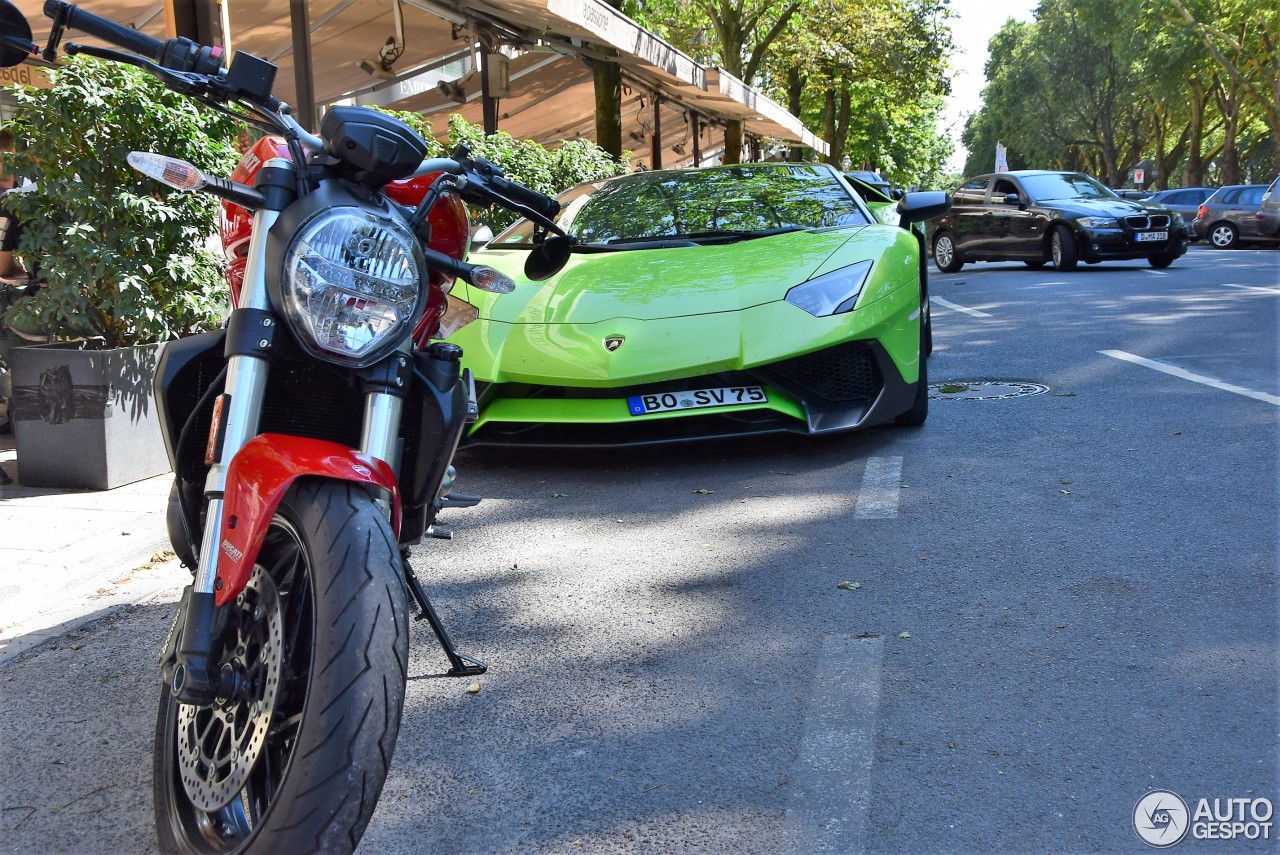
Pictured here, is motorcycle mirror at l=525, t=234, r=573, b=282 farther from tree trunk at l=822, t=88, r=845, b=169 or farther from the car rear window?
tree trunk at l=822, t=88, r=845, b=169

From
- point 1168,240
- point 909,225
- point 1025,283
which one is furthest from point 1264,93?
point 909,225

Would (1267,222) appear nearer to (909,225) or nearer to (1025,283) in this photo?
(1025,283)

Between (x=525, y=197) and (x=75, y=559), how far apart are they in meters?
2.60

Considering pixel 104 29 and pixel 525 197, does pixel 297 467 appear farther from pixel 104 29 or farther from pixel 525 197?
pixel 525 197

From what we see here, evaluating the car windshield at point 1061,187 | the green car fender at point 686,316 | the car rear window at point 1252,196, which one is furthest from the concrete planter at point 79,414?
the car rear window at point 1252,196

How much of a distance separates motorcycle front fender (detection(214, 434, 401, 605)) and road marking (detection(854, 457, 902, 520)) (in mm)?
2846

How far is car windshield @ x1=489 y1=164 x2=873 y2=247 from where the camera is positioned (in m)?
6.83

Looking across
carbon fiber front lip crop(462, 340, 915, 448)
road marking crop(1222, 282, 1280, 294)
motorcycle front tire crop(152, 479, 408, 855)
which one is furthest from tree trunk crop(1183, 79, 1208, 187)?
motorcycle front tire crop(152, 479, 408, 855)

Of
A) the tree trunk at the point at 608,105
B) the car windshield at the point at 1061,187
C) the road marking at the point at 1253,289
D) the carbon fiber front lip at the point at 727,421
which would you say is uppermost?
the tree trunk at the point at 608,105

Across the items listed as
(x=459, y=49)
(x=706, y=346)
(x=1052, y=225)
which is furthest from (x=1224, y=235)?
(x=706, y=346)

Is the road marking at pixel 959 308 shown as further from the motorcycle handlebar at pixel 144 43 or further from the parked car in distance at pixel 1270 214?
the parked car in distance at pixel 1270 214

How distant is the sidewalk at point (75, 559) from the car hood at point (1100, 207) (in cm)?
1553

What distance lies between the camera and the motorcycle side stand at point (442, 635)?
9.76 ft

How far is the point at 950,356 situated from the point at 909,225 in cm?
215
